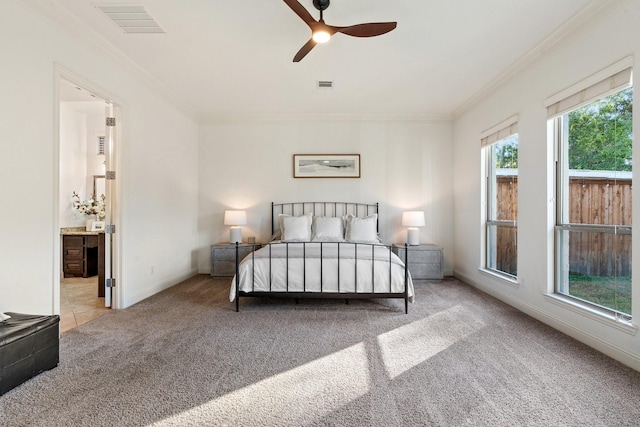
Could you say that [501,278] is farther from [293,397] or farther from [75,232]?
[75,232]

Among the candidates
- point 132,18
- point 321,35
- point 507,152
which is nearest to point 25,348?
point 132,18

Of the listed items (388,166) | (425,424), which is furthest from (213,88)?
(425,424)

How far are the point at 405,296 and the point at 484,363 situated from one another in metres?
1.11

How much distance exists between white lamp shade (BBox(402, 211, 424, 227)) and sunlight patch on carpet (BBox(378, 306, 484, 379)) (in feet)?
6.01

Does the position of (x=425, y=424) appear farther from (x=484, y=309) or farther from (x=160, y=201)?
(x=160, y=201)

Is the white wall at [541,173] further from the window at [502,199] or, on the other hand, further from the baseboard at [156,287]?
the baseboard at [156,287]

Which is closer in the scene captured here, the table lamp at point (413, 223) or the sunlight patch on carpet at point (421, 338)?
the sunlight patch on carpet at point (421, 338)

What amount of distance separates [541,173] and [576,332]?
1524 millimetres

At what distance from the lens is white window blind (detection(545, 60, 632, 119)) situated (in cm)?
224

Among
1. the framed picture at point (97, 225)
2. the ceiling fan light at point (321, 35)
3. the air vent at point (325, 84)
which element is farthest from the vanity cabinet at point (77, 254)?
the ceiling fan light at point (321, 35)

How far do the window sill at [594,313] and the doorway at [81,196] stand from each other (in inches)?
→ 199

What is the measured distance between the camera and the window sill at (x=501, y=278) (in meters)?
3.50

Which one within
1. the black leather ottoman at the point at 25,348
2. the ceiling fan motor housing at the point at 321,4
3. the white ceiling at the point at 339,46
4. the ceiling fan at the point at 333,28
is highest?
the white ceiling at the point at 339,46

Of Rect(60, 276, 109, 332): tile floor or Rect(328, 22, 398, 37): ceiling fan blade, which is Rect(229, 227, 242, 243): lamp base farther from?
Rect(328, 22, 398, 37): ceiling fan blade
